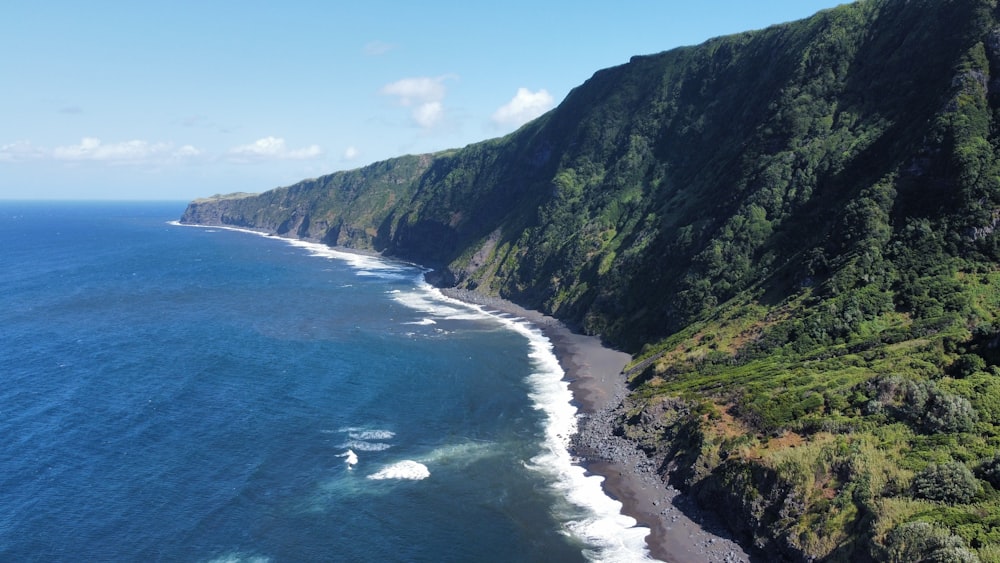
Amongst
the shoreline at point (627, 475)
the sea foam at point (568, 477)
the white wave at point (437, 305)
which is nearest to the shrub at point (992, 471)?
the shoreline at point (627, 475)

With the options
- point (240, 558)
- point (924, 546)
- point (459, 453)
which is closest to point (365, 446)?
point (459, 453)

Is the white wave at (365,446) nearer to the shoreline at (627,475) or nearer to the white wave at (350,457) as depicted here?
the white wave at (350,457)

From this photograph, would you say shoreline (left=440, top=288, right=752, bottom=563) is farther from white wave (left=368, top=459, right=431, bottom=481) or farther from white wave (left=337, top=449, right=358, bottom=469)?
white wave (left=337, top=449, right=358, bottom=469)

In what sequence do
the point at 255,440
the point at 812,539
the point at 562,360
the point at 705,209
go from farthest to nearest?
the point at 705,209 < the point at 562,360 < the point at 255,440 < the point at 812,539

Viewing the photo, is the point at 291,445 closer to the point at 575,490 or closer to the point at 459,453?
the point at 459,453

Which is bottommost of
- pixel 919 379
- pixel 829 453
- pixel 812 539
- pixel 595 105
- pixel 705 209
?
pixel 812 539

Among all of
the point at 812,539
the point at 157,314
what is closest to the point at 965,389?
the point at 812,539

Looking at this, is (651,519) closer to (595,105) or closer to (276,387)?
(276,387)

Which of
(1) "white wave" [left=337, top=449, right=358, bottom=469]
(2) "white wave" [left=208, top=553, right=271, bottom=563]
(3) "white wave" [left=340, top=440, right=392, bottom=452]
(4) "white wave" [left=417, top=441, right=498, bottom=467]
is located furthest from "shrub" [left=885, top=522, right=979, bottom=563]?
(3) "white wave" [left=340, top=440, right=392, bottom=452]
